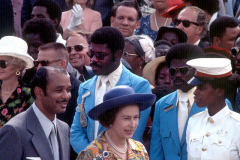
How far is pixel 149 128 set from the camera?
655 cm

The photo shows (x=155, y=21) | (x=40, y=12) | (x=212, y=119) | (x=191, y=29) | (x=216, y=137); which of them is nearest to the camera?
(x=216, y=137)

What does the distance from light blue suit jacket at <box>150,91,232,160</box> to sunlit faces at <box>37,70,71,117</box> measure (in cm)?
116

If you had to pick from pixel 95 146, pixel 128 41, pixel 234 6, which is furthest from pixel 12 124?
pixel 234 6

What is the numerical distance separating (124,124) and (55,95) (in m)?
0.81

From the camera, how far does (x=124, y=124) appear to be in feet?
16.9

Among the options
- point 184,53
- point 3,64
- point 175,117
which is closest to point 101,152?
point 175,117

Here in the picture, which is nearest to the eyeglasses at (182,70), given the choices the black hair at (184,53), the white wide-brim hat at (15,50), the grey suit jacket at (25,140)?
the black hair at (184,53)

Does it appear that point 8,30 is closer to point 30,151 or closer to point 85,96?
point 85,96

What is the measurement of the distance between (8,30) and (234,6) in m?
4.36

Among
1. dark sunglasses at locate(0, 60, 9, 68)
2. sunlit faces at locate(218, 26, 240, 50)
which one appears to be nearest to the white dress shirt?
dark sunglasses at locate(0, 60, 9, 68)

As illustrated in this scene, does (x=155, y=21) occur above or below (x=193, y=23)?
below

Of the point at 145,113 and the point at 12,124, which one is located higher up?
the point at 12,124

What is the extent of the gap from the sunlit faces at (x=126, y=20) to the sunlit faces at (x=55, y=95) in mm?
4151

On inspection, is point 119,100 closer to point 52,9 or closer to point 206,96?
point 206,96
